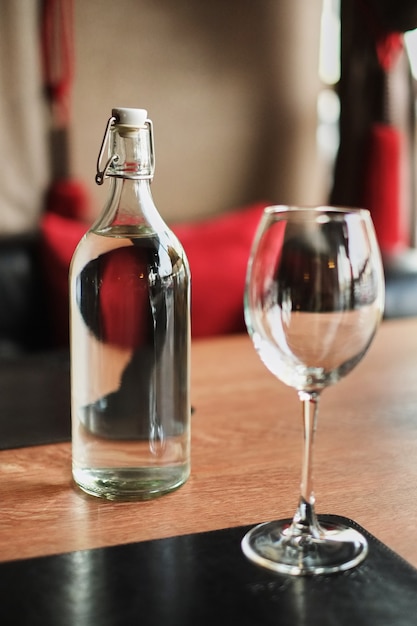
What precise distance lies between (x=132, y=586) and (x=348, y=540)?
0.15 metres

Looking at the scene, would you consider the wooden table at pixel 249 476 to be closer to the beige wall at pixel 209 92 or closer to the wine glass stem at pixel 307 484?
the wine glass stem at pixel 307 484

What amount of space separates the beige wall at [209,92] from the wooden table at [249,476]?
4.57 feet

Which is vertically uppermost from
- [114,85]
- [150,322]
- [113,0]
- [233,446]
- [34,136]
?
[113,0]

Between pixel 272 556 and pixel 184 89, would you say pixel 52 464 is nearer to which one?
pixel 272 556

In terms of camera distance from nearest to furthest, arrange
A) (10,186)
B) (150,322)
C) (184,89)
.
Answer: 1. (150,322)
2. (10,186)
3. (184,89)

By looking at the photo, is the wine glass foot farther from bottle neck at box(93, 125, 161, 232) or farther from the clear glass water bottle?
bottle neck at box(93, 125, 161, 232)

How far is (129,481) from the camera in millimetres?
654

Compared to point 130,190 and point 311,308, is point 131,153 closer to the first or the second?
point 130,190

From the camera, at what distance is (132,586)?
495 mm

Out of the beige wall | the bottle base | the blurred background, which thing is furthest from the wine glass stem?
the beige wall

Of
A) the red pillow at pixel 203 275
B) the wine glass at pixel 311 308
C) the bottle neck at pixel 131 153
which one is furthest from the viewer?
the red pillow at pixel 203 275

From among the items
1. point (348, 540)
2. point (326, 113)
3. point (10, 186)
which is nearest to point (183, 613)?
point (348, 540)

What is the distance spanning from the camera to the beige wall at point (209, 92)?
87.1 inches

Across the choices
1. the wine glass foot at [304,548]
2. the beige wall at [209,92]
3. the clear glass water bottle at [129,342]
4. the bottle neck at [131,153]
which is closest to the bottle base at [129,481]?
the clear glass water bottle at [129,342]
